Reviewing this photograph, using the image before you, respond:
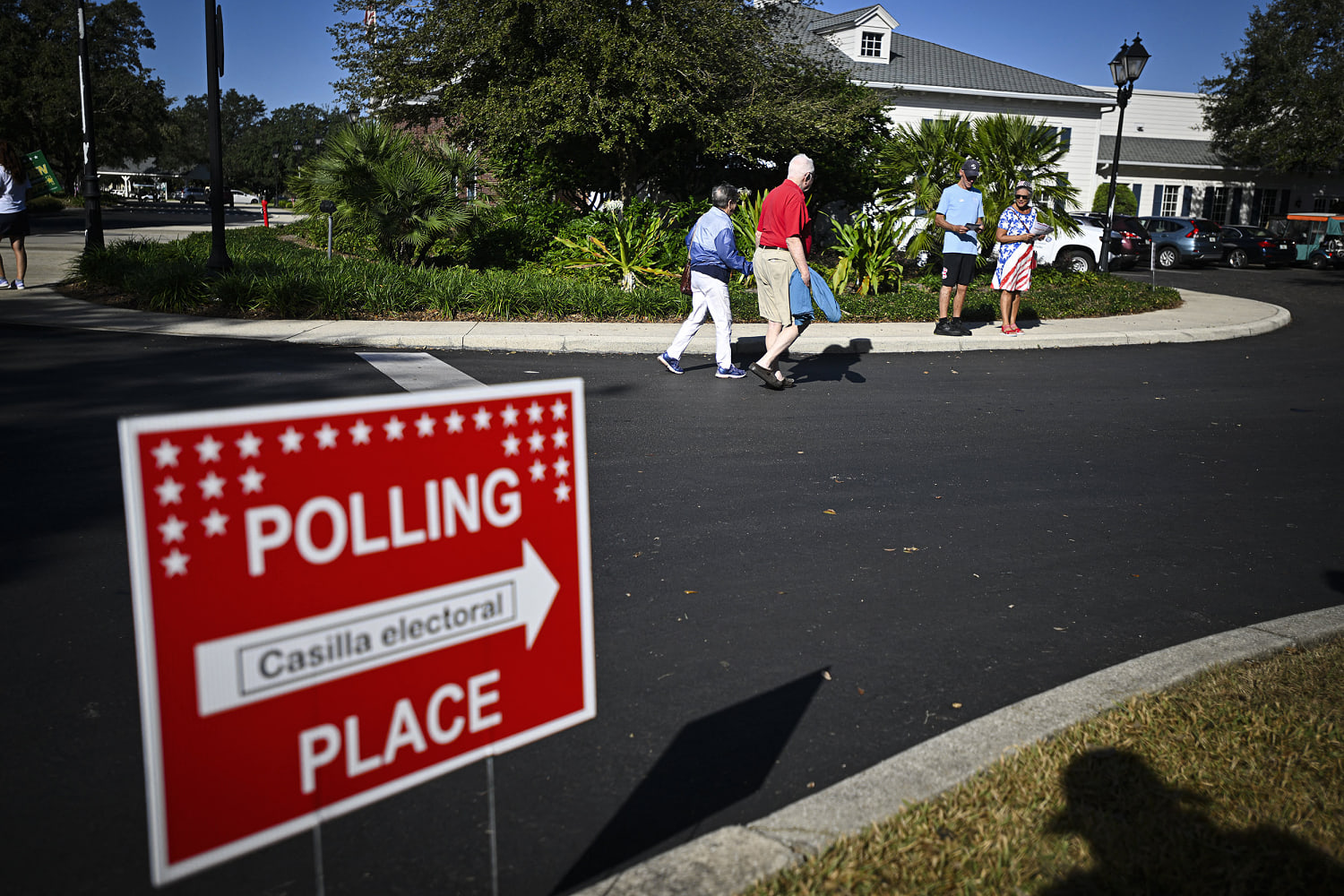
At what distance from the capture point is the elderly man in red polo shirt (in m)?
8.47

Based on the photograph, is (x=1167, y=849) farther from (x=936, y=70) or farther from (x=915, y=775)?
(x=936, y=70)

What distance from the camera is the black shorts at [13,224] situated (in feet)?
44.0

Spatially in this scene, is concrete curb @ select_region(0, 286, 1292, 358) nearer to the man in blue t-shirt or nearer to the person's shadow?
the man in blue t-shirt

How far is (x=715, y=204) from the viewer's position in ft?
30.4

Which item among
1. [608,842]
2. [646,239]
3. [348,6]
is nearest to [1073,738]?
[608,842]

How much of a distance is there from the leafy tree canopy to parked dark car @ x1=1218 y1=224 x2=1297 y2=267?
1828cm

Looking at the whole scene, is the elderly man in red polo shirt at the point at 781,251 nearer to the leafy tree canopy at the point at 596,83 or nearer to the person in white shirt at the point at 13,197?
the leafy tree canopy at the point at 596,83

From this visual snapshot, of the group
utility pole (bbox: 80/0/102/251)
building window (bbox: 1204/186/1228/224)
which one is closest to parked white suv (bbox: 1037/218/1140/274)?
utility pole (bbox: 80/0/102/251)

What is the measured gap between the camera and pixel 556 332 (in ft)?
38.4

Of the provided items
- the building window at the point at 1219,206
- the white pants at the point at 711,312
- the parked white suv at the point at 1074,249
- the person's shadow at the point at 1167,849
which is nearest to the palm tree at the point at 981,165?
the parked white suv at the point at 1074,249

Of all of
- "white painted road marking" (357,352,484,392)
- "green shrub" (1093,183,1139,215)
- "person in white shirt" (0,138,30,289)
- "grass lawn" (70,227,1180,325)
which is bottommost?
"white painted road marking" (357,352,484,392)

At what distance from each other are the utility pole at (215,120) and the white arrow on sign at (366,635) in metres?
13.1

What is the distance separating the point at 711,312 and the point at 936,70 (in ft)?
117

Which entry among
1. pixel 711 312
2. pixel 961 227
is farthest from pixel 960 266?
pixel 711 312
